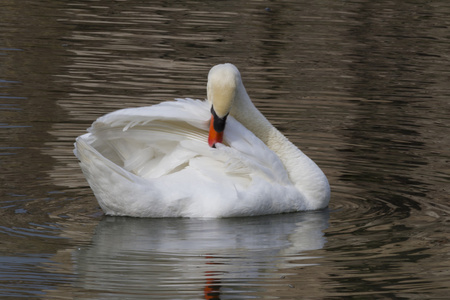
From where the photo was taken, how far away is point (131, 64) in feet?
48.0

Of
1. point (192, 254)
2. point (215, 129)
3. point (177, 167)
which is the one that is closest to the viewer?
point (192, 254)

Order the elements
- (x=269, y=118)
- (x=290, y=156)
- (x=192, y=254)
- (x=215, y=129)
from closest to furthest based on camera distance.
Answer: (x=192, y=254)
(x=215, y=129)
(x=290, y=156)
(x=269, y=118)

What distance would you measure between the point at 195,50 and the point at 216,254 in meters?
9.64

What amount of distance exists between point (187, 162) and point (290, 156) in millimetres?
1143

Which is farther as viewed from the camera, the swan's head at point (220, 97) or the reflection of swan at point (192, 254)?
the swan's head at point (220, 97)

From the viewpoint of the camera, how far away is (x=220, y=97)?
7.86 metres

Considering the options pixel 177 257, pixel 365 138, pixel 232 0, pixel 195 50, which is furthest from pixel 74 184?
pixel 232 0

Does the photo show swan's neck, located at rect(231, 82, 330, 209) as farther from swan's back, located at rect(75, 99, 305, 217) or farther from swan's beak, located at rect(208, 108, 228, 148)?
swan's beak, located at rect(208, 108, 228, 148)

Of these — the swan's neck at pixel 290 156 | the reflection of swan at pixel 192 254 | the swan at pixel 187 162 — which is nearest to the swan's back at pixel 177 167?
the swan at pixel 187 162

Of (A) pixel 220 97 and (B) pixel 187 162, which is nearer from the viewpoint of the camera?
(A) pixel 220 97

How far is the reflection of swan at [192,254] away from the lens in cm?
611

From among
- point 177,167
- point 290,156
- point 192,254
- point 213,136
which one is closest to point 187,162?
point 177,167

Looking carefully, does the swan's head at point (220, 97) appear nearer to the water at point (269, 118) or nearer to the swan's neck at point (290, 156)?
the swan's neck at point (290, 156)

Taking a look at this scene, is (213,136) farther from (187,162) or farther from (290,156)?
(290,156)
